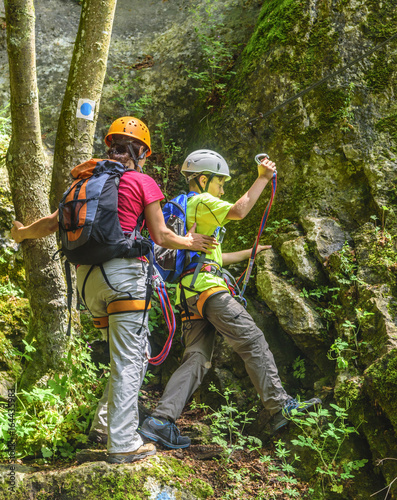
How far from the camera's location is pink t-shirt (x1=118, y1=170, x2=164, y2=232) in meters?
3.61

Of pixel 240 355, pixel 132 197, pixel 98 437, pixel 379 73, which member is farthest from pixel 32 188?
pixel 379 73

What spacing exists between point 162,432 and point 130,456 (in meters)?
0.65

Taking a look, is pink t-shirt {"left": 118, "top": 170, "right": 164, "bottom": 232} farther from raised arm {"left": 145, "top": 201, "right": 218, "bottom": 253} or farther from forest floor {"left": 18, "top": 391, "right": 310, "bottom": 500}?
forest floor {"left": 18, "top": 391, "right": 310, "bottom": 500}

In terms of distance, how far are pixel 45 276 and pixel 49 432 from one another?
155 cm

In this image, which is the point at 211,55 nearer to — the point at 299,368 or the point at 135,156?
the point at 135,156

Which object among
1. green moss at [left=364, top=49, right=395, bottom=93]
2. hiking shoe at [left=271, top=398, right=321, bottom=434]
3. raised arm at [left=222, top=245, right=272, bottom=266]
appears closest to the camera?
hiking shoe at [left=271, top=398, right=321, bottom=434]

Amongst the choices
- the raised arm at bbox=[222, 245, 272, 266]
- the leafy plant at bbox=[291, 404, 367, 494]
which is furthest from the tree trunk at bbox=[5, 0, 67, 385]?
the leafy plant at bbox=[291, 404, 367, 494]

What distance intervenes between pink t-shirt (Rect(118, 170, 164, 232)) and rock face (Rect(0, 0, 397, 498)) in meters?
2.28

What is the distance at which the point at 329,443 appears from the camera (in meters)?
4.16

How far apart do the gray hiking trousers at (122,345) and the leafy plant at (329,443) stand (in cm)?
148

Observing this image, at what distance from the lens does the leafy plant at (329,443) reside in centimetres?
381

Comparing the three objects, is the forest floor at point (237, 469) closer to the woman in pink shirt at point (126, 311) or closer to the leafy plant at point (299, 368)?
the woman in pink shirt at point (126, 311)

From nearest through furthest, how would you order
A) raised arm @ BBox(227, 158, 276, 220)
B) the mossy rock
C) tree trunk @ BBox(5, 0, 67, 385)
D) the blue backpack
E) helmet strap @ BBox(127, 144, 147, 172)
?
1. the mossy rock
2. helmet strap @ BBox(127, 144, 147, 172)
3. raised arm @ BBox(227, 158, 276, 220)
4. tree trunk @ BBox(5, 0, 67, 385)
5. the blue backpack

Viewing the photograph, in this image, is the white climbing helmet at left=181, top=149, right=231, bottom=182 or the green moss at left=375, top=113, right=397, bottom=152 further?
the green moss at left=375, top=113, right=397, bottom=152
